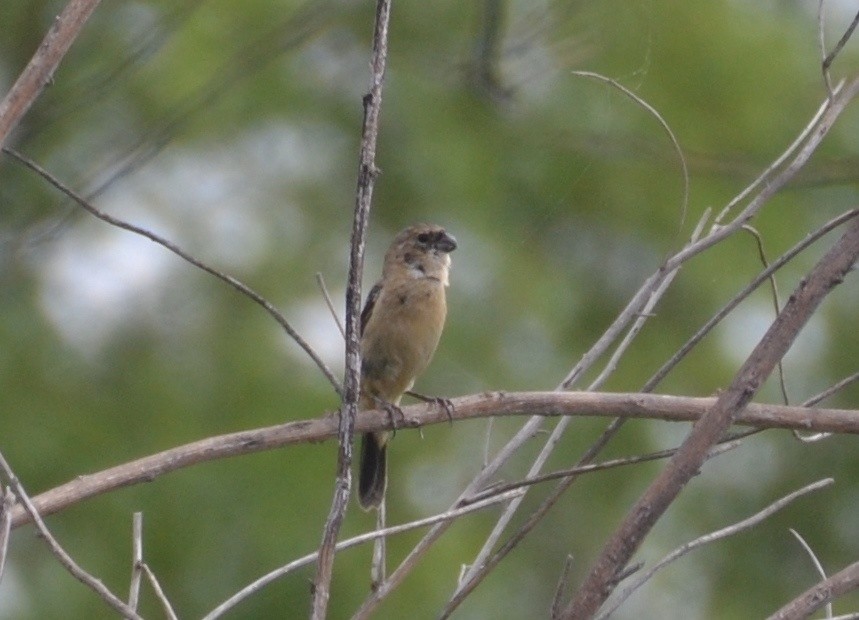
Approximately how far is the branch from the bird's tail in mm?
2536

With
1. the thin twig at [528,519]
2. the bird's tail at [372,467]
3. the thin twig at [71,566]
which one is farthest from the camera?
the bird's tail at [372,467]

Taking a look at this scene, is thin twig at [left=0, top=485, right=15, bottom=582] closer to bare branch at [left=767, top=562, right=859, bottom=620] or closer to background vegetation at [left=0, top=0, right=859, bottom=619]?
bare branch at [left=767, top=562, right=859, bottom=620]

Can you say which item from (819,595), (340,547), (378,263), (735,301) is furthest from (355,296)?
(378,263)

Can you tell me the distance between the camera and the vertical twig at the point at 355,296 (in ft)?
5.93

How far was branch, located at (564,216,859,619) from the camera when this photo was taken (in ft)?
6.95

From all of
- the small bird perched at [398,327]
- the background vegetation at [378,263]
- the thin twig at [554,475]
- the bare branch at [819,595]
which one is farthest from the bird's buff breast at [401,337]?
the bare branch at [819,595]

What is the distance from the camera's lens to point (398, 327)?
4441 millimetres

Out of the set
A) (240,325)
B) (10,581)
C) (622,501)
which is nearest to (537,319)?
(622,501)

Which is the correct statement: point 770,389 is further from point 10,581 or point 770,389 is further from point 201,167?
point 10,581

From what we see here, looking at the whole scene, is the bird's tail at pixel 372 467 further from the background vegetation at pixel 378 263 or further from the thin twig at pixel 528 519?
the thin twig at pixel 528 519

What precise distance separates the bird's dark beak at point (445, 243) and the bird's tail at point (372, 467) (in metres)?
0.64

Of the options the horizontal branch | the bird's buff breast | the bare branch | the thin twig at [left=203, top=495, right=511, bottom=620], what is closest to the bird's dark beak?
the bird's buff breast

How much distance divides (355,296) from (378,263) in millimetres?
4621

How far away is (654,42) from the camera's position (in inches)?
281
